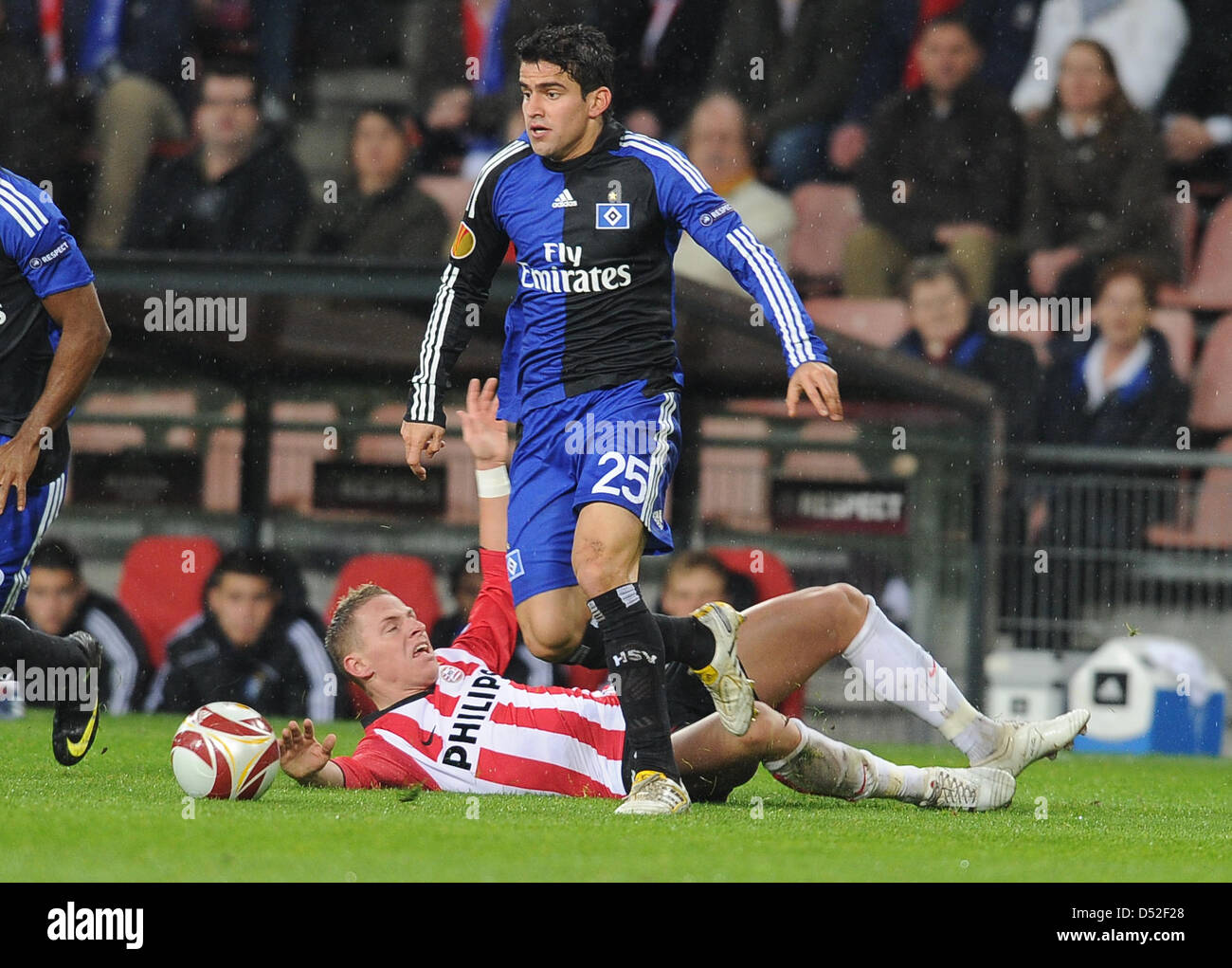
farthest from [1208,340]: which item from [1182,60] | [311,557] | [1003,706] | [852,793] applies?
[852,793]

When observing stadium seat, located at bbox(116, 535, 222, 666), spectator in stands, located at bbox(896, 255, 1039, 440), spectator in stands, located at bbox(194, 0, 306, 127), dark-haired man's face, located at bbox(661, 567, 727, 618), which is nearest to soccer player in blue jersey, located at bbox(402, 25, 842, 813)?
dark-haired man's face, located at bbox(661, 567, 727, 618)

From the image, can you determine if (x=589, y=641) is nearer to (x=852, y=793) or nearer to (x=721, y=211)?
(x=852, y=793)

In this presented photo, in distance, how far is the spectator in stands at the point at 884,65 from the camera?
12320 millimetres

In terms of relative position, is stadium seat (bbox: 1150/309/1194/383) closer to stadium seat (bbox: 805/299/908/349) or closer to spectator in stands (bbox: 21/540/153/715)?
stadium seat (bbox: 805/299/908/349)

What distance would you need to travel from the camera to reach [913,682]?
5.03m

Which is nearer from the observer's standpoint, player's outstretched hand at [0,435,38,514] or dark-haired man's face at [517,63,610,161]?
dark-haired man's face at [517,63,610,161]

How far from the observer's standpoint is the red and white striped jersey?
5.16 m

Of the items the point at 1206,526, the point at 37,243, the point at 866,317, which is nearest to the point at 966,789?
the point at 37,243

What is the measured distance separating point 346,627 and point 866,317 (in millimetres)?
6461

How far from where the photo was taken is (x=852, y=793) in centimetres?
523

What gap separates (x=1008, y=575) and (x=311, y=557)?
12.7 ft

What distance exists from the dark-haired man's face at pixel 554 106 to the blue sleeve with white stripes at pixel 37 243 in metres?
1.54

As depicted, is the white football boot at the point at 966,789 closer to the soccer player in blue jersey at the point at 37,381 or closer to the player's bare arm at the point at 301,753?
the player's bare arm at the point at 301,753

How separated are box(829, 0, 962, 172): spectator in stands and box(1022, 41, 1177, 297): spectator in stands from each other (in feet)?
3.69
